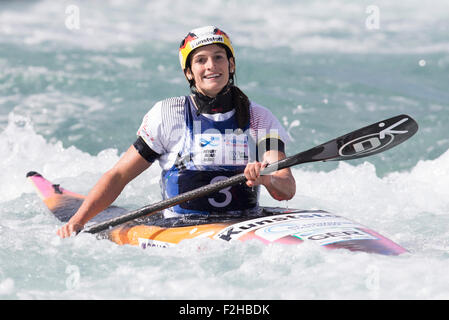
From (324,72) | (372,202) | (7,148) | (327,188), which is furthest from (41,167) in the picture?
(324,72)

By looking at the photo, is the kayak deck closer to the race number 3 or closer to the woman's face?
the race number 3

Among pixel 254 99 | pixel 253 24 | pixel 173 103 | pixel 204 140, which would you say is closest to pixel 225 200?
pixel 204 140

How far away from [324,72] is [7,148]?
19.5ft

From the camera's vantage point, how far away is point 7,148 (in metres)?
7.50

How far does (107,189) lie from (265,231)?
38.8 inches

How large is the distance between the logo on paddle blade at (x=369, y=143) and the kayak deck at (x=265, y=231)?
0.41m

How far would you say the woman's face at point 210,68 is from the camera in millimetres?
3920

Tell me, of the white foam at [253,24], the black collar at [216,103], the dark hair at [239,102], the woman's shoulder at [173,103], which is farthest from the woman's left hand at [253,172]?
the white foam at [253,24]

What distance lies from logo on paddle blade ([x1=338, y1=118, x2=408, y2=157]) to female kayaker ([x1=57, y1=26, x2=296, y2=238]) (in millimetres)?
370

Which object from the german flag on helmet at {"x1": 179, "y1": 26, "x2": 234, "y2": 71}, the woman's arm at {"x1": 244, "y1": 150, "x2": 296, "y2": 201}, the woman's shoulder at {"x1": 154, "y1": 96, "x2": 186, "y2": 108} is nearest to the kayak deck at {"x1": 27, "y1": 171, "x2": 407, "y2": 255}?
the woman's arm at {"x1": 244, "y1": 150, "x2": 296, "y2": 201}

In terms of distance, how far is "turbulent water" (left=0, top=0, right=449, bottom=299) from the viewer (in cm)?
339

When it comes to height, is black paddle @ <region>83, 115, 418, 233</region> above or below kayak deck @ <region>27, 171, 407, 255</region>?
above

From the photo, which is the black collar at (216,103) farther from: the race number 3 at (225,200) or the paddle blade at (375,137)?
the paddle blade at (375,137)
